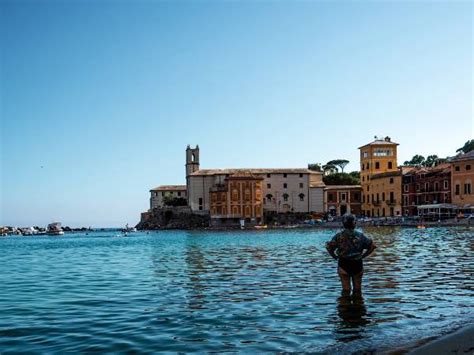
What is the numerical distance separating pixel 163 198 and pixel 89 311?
13467 centimetres

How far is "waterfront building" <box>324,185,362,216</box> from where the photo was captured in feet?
403

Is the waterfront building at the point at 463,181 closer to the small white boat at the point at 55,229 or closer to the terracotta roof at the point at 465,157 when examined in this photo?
the terracotta roof at the point at 465,157

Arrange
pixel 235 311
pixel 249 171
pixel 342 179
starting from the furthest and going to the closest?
1. pixel 342 179
2. pixel 249 171
3. pixel 235 311

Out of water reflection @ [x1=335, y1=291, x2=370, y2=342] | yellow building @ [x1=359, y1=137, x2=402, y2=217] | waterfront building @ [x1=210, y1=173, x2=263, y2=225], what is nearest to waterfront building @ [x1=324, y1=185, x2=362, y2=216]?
yellow building @ [x1=359, y1=137, x2=402, y2=217]

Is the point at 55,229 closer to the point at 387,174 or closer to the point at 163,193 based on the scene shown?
the point at 163,193

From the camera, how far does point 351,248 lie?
12484 millimetres

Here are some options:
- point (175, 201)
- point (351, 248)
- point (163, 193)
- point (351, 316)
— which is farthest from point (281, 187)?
point (351, 316)

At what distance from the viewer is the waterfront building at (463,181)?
86875mm

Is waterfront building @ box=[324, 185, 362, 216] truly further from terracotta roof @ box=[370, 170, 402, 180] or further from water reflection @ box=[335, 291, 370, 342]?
water reflection @ box=[335, 291, 370, 342]

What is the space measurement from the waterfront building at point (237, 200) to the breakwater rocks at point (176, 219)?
511cm

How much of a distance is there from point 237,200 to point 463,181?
48.2 m

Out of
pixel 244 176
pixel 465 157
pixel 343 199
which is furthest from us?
pixel 343 199

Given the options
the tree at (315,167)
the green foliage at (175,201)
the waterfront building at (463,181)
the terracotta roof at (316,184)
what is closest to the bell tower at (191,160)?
the green foliage at (175,201)

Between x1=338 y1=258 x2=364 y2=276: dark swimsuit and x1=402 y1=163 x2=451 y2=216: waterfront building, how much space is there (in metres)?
86.0
